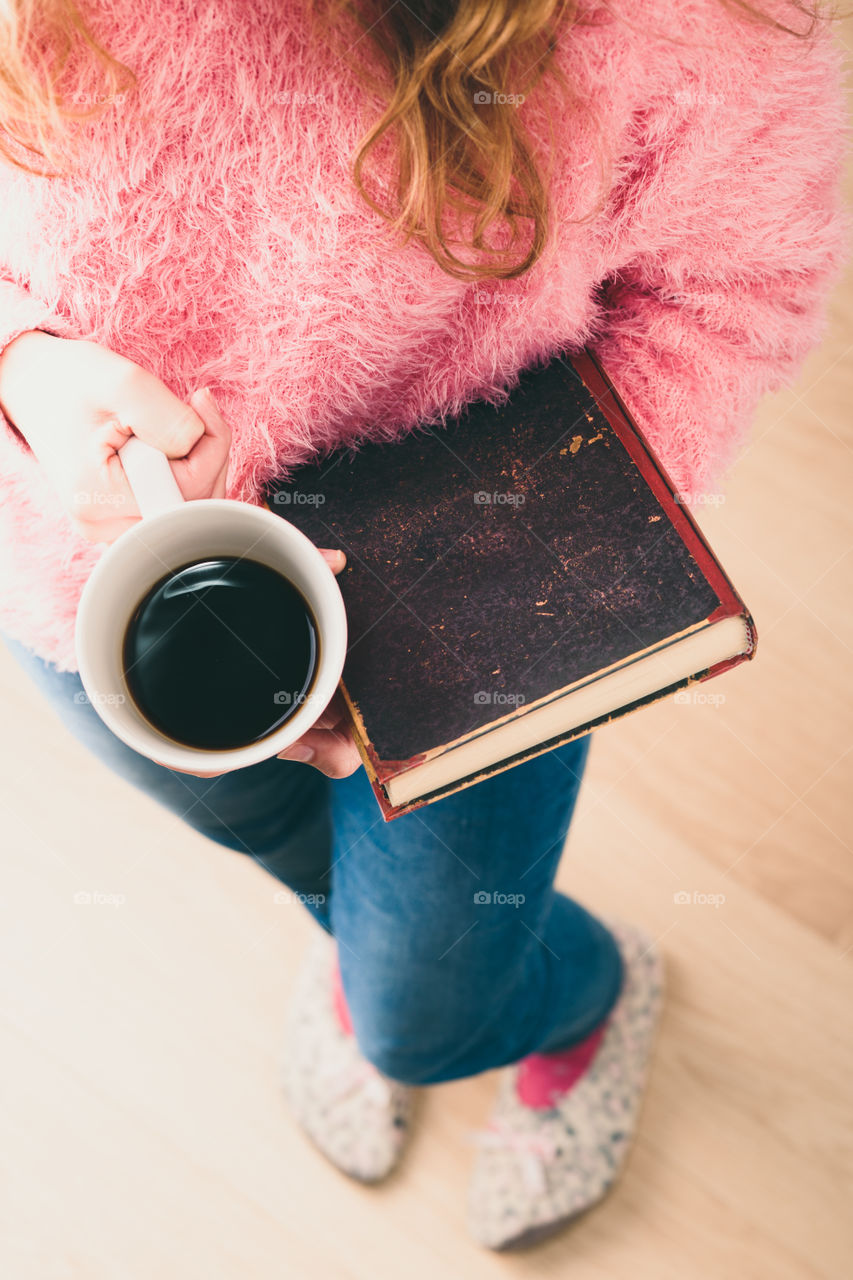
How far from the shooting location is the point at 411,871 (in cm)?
59

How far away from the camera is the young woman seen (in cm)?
39

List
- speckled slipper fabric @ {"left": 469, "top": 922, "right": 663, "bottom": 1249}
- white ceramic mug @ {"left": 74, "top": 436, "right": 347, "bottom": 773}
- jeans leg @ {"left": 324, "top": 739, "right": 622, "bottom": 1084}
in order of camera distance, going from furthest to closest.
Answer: speckled slipper fabric @ {"left": 469, "top": 922, "right": 663, "bottom": 1249}, jeans leg @ {"left": 324, "top": 739, "right": 622, "bottom": 1084}, white ceramic mug @ {"left": 74, "top": 436, "right": 347, "bottom": 773}

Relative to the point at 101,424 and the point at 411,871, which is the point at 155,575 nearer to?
the point at 101,424

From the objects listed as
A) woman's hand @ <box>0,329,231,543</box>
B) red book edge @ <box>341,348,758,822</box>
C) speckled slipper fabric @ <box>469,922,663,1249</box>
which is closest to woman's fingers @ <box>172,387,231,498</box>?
woman's hand @ <box>0,329,231,543</box>

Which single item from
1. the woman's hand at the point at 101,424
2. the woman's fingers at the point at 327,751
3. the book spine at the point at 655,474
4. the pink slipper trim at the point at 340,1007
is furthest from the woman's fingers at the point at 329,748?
the pink slipper trim at the point at 340,1007

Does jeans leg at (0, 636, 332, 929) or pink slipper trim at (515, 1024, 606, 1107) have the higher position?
jeans leg at (0, 636, 332, 929)

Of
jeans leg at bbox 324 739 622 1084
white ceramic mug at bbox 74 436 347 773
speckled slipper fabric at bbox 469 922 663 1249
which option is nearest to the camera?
white ceramic mug at bbox 74 436 347 773

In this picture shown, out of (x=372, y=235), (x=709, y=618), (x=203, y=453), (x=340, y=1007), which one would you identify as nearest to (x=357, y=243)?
(x=372, y=235)

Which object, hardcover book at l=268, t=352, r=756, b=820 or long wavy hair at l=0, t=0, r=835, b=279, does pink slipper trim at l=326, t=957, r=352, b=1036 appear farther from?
long wavy hair at l=0, t=0, r=835, b=279

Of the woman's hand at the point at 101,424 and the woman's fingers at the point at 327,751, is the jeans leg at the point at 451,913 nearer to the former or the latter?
the woman's fingers at the point at 327,751

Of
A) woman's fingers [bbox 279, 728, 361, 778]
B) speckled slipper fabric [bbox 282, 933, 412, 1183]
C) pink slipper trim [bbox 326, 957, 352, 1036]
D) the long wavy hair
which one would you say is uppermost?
the long wavy hair

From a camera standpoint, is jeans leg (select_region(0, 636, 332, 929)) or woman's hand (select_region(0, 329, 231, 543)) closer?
woman's hand (select_region(0, 329, 231, 543))

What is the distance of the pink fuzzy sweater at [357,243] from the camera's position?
40 cm

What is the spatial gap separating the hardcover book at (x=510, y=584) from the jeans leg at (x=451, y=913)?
15cm
